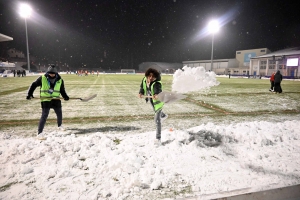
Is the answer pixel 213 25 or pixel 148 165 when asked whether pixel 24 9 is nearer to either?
pixel 213 25

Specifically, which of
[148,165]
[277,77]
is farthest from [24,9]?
[148,165]

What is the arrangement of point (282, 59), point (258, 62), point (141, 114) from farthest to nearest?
1. point (258, 62)
2. point (282, 59)
3. point (141, 114)

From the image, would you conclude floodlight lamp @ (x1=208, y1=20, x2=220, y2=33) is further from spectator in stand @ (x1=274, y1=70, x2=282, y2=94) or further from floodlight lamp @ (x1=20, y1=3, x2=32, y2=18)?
floodlight lamp @ (x1=20, y1=3, x2=32, y2=18)

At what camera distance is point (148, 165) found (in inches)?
126

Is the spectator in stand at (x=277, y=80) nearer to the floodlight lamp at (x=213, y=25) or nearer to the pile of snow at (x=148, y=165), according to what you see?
the pile of snow at (x=148, y=165)

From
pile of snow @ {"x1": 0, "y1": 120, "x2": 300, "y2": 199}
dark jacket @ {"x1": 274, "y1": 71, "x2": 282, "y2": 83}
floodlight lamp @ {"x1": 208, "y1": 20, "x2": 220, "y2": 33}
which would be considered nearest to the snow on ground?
pile of snow @ {"x1": 0, "y1": 120, "x2": 300, "y2": 199}

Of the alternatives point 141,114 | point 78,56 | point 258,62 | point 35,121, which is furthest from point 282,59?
point 78,56

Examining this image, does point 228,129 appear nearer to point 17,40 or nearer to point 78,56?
point 17,40

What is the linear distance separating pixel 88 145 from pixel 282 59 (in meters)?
57.8

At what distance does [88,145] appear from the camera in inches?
153

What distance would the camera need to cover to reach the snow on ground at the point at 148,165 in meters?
2.59

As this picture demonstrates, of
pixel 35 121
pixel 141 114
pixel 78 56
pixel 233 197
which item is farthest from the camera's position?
pixel 78 56

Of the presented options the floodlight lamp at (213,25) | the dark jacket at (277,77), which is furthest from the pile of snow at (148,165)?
the floodlight lamp at (213,25)

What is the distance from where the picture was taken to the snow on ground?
2590 mm
